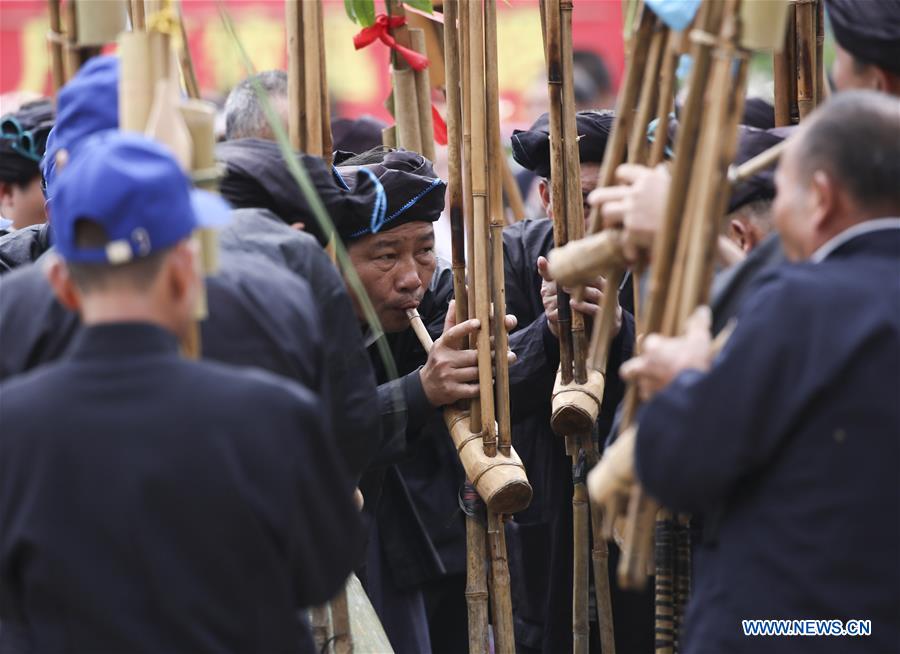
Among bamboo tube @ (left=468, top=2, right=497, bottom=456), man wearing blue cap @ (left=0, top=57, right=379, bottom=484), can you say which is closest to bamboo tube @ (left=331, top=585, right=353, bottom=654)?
bamboo tube @ (left=468, top=2, right=497, bottom=456)

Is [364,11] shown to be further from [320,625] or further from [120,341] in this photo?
[120,341]

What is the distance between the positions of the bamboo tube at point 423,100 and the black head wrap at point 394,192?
1.78ft

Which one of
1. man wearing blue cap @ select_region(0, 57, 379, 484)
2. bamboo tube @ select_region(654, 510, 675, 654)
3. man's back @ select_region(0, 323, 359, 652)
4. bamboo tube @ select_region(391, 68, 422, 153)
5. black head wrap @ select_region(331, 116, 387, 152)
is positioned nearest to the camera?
man's back @ select_region(0, 323, 359, 652)

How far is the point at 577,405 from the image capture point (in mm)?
3230

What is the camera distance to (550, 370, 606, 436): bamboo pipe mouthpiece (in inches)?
127

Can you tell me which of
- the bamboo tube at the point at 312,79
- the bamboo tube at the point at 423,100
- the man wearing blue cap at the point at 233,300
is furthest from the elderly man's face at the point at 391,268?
the man wearing blue cap at the point at 233,300

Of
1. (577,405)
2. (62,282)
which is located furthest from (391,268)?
(62,282)

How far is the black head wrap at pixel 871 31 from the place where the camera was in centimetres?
259

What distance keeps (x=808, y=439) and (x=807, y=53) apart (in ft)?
5.46

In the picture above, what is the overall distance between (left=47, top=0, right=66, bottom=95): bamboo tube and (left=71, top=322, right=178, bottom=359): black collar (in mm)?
960

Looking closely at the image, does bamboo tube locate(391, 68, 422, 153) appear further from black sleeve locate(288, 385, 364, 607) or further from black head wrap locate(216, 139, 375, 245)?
black sleeve locate(288, 385, 364, 607)

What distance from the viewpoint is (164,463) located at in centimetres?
184

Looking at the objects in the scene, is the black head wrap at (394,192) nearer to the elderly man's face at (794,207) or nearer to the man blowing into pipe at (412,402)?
the man blowing into pipe at (412,402)

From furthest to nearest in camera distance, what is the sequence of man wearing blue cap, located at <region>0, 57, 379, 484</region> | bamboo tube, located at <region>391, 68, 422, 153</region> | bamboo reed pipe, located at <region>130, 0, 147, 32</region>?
bamboo tube, located at <region>391, 68, 422, 153</region> → bamboo reed pipe, located at <region>130, 0, 147, 32</region> → man wearing blue cap, located at <region>0, 57, 379, 484</region>
